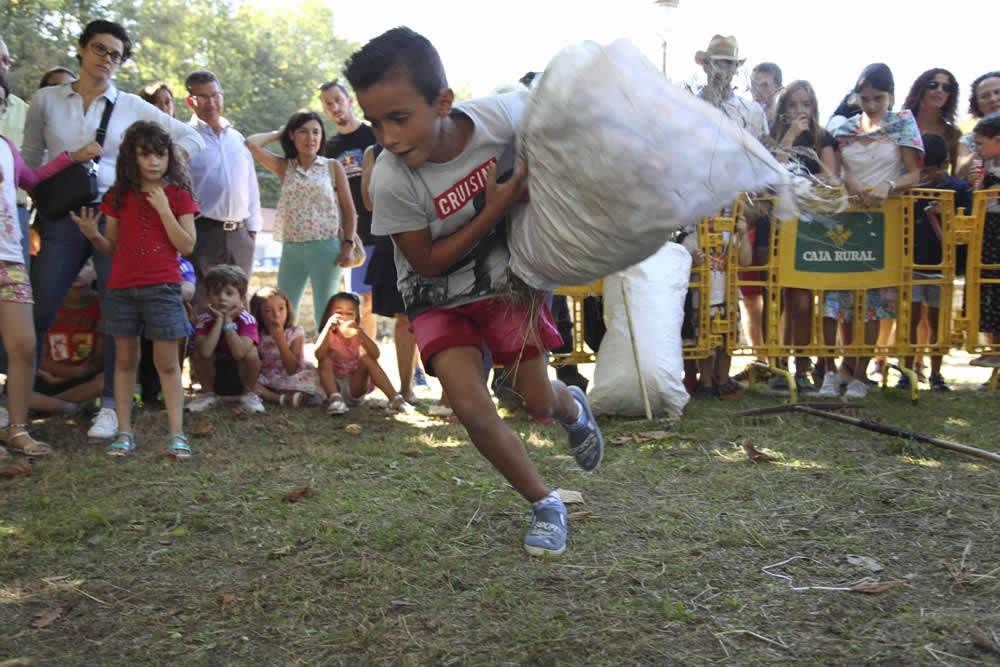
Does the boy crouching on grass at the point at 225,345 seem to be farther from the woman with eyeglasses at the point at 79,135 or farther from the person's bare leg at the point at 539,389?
the person's bare leg at the point at 539,389

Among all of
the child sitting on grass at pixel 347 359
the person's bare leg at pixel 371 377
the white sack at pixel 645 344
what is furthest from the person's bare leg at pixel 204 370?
the white sack at pixel 645 344

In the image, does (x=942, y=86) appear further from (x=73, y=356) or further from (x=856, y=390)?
(x=73, y=356)

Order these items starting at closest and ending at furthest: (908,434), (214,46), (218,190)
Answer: (908,434) < (218,190) < (214,46)

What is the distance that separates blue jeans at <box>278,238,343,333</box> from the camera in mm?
6266

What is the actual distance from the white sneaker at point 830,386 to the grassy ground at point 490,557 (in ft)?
4.41

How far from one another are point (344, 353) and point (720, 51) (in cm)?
369

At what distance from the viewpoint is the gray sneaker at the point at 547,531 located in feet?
9.14

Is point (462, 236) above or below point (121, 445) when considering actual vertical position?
above

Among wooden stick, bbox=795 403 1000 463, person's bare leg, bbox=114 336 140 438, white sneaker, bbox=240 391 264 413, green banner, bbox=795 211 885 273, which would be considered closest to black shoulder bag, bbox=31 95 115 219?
person's bare leg, bbox=114 336 140 438

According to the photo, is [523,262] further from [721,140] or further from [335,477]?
[335,477]

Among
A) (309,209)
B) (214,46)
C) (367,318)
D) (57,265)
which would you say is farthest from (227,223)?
(214,46)

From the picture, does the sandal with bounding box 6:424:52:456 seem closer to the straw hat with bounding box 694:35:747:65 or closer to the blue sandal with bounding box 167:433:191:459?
the blue sandal with bounding box 167:433:191:459

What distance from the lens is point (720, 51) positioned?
9.75ft

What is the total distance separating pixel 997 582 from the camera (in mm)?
2408
